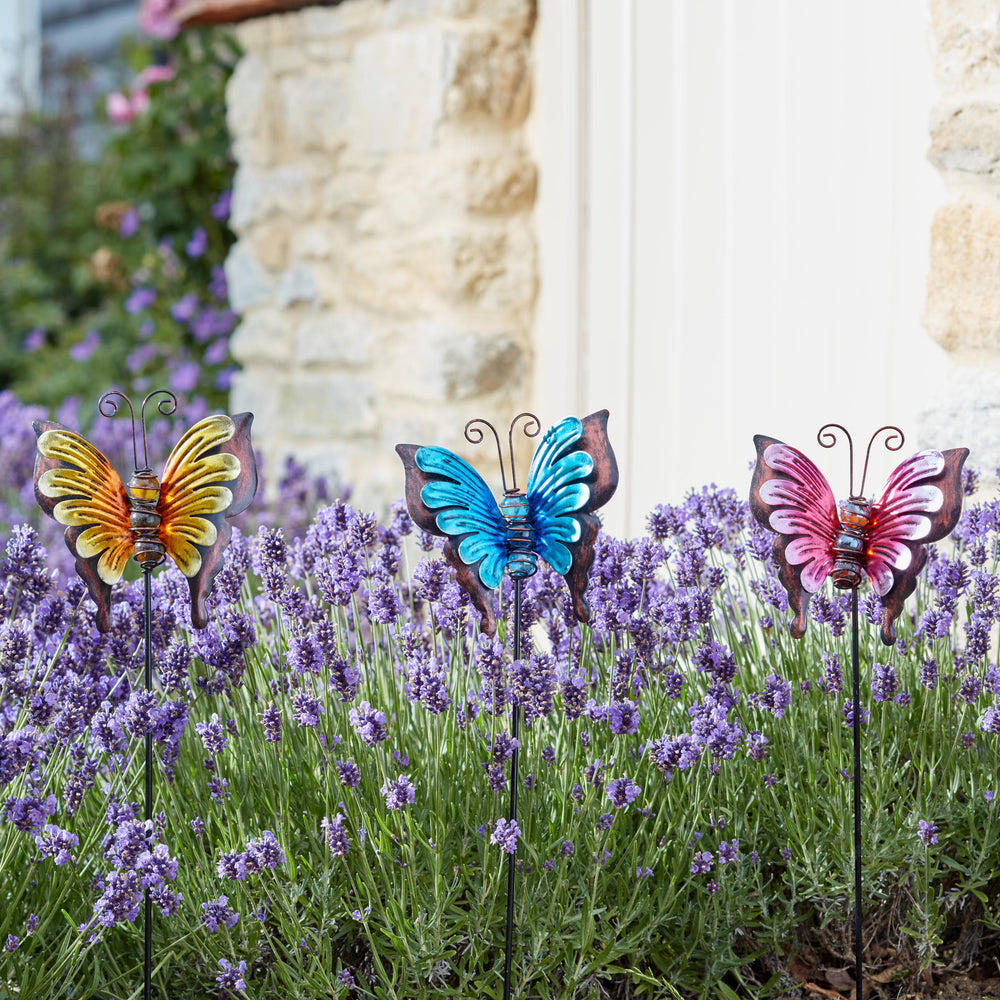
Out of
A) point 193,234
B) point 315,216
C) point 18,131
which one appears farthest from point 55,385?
point 18,131

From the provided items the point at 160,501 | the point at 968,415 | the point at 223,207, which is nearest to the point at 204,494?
the point at 160,501

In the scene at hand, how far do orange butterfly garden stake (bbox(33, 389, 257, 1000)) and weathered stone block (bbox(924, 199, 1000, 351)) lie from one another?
67.9 inches

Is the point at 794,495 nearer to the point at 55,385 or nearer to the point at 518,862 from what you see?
the point at 518,862

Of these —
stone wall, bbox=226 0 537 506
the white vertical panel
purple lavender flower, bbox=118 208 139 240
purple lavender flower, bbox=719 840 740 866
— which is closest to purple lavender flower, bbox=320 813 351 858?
purple lavender flower, bbox=719 840 740 866

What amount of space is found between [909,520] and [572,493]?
0.48 m

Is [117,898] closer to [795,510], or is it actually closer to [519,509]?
[519,509]

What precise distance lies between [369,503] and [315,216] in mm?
1129

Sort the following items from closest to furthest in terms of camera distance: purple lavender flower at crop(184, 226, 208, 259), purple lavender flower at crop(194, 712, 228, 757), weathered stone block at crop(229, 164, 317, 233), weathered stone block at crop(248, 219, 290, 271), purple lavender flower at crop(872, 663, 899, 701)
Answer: purple lavender flower at crop(194, 712, 228, 757)
purple lavender flower at crop(872, 663, 899, 701)
weathered stone block at crop(229, 164, 317, 233)
weathered stone block at crop(248, 219, 290, 271)
purple lavender flower at crop(184, 226, 208, 259)

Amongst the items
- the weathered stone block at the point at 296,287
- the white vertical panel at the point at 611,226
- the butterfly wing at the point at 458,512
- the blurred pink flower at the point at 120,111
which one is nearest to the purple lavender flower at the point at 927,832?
the butterfly wing at the point at 458,512

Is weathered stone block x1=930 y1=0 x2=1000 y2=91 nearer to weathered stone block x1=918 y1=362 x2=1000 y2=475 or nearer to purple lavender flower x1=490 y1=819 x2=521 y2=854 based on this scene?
weathered stone block x1=918 y1=362 x2=1000 y2=475

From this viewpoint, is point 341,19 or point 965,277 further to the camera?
point 341,19

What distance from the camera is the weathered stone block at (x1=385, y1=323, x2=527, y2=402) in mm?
4176

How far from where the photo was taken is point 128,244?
7074 mm

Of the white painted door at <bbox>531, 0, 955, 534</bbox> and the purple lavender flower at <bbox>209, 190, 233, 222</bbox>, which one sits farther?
the purple lavender flower at <bbox>209, 190, 233, 222</bbox>
